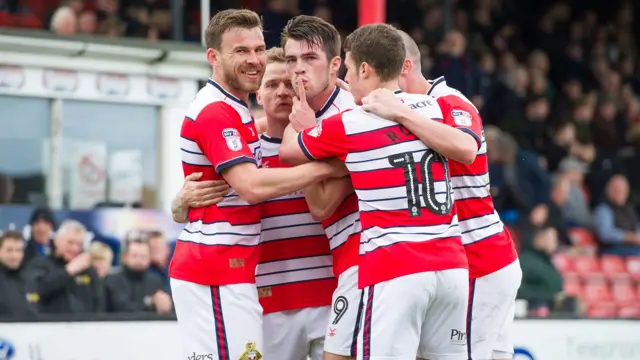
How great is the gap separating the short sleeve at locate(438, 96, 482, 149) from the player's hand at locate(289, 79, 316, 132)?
633mm

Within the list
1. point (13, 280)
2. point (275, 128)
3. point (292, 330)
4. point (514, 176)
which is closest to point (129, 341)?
point (13, 280)

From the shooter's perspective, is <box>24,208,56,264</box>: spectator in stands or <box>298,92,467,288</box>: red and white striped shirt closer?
<box>298,92,467,288</box>: red and white striped shirt

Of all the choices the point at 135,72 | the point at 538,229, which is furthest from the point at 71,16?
the point at 538,229

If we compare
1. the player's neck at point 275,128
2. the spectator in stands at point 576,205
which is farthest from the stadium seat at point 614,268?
the player's neck at point 275,128

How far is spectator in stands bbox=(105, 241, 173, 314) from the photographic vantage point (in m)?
8.99

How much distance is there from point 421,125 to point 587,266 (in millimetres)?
8274

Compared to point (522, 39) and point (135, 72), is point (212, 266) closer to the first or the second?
point (135, 72)

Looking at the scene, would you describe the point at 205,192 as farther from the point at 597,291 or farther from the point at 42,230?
the point at 597,291

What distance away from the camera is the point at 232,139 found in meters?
5.33

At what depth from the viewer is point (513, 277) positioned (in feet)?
19.7

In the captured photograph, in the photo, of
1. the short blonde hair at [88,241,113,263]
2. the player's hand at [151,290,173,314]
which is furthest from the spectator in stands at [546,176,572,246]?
the short blonde hair at [88,241,113,263]

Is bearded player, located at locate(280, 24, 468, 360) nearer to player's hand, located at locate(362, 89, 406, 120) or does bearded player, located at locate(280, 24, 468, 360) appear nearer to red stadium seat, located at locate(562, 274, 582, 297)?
player's hand, located at locate(362, 89, 406, 120)

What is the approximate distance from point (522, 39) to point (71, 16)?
26.2ft

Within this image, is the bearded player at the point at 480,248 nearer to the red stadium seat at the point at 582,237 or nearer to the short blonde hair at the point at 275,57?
the short blonde hair at the point at 275,57
